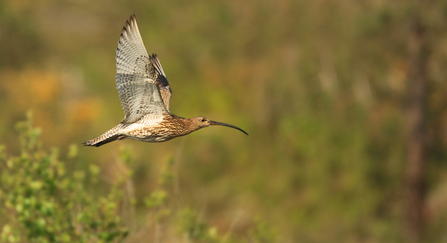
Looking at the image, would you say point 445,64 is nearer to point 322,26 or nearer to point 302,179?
point 322,26

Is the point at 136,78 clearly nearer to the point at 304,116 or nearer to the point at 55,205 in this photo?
the point at 55,205

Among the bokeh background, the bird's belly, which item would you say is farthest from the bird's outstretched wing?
the bokeh background

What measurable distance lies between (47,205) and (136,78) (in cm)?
159

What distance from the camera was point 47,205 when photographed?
5.16 m

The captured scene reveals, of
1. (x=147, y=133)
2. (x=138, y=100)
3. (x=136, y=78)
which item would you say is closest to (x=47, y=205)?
(x=147, y=133)

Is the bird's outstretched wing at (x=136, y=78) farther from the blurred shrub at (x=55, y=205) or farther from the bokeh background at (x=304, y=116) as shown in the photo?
the bokeh background at (x=304, y=116)

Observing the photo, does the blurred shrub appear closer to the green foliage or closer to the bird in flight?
the green foliage

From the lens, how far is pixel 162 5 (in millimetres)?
21734

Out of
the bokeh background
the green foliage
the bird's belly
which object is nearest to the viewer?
the bird's belly

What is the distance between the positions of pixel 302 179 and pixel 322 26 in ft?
16.7

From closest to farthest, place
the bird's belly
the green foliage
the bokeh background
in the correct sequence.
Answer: the bird's belly, the green foliage, the bokeh background

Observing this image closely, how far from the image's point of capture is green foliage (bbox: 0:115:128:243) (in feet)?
17.4

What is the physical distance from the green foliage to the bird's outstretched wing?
113 cm

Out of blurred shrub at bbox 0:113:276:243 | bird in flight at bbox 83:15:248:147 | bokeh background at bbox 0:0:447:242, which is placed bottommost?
blurred shrub at bbox 0:113:276:243
